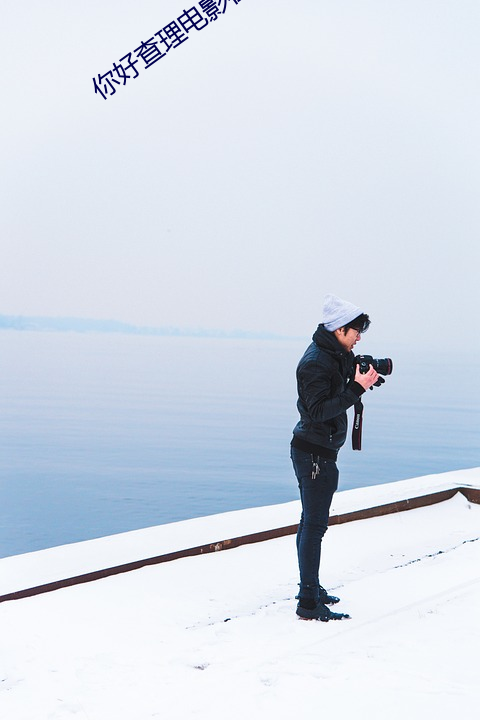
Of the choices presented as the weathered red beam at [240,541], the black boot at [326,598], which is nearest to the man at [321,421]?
the black boot at [326,598]

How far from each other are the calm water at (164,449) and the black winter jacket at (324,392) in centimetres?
834

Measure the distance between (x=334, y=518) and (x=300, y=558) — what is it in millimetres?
1934

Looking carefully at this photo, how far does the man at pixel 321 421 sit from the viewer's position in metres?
3.80

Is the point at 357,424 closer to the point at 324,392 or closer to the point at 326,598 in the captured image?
the point at 324,392

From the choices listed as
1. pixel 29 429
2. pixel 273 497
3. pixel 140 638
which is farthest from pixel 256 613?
pixel 29 429

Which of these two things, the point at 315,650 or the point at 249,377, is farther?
the point at 249,377

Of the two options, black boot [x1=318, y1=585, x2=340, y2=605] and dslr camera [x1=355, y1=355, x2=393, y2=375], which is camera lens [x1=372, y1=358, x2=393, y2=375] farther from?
black boot [x1=318, y1=585, x2=340, y2=605]

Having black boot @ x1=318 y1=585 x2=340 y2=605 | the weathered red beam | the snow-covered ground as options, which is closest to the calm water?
the weathered red beam

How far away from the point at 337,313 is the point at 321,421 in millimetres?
463

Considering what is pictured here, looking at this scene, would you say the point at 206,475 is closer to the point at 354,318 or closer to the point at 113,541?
the point at 113,541

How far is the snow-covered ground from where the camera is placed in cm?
302

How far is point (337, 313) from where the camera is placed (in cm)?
384

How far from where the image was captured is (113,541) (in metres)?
4.98

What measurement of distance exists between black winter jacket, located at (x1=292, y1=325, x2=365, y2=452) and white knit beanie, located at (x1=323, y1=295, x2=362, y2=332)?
0.04m
